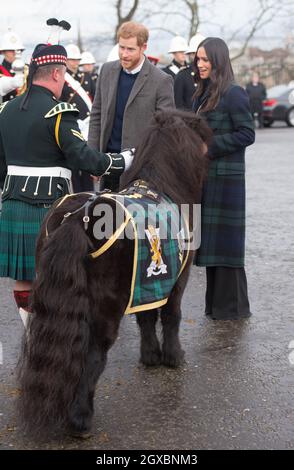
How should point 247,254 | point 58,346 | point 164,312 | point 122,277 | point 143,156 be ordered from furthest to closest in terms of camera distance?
point 247,254 → point 164,312 → point 143,156 → point 122,277 → point 58,346

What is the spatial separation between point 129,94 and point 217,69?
2.29 ft

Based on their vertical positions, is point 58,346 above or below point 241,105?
below

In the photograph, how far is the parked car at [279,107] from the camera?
24844mm

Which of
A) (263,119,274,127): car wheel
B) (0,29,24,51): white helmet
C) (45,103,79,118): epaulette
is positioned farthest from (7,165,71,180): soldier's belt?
(263,119,274,127): car wheel

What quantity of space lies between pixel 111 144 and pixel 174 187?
1413 millimetres

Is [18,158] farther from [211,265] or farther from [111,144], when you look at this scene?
[211,265]

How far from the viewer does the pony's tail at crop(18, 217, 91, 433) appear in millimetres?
3422

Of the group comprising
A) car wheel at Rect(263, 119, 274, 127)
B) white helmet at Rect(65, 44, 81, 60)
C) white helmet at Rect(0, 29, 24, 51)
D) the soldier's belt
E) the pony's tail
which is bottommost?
the pony's tail

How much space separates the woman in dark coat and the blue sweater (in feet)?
1.64

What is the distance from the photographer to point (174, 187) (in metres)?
4.22

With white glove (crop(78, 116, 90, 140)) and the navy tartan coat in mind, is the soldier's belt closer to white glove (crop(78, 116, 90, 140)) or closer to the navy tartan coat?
the navy tartan coat

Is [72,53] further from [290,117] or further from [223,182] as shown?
[290,117]

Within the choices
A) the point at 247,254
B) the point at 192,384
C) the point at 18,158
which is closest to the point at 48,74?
the point at 18,158

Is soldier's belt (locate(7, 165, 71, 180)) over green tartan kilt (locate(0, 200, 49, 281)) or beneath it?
over
